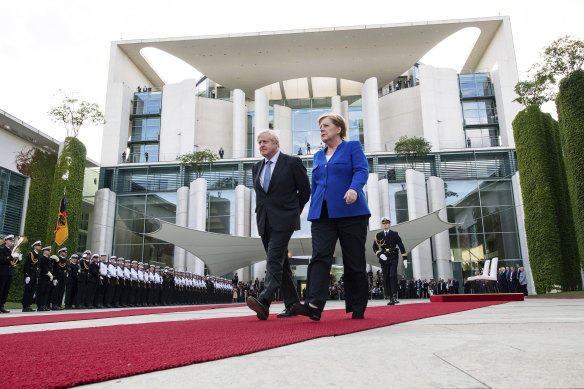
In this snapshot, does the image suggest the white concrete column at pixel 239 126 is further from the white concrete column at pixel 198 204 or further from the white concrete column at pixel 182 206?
the white concrete column at pixel 182 206

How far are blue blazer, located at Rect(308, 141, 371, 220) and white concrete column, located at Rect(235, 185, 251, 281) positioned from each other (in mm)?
22442

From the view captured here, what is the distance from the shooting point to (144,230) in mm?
27312

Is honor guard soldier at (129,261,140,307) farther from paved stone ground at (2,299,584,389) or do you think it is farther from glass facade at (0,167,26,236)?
paved stone ground at (2,299,584,389)

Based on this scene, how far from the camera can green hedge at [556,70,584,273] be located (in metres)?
11.3

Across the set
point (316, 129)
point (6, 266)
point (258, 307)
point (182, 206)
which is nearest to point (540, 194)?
point (258, 307)

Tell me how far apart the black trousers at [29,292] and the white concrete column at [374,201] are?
18.6 metres

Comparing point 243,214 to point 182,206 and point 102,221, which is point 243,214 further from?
point 102,221

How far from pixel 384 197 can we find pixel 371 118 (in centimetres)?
716

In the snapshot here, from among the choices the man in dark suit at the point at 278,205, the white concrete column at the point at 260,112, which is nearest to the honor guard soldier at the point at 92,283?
the man in dark suit at the point at 278,205

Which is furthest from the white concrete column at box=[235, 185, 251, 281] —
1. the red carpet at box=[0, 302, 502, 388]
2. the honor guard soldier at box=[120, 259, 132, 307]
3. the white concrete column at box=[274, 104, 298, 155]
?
the red carpet at box=[0, 302, 502, 388]

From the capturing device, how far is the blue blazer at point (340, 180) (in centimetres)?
338

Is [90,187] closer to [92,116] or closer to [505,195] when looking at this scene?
[92,116]

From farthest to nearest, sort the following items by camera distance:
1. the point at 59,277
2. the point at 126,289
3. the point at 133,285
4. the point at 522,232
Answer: the point at 522,232
the point at 133,285
the point at 126,289
the point at 59,277

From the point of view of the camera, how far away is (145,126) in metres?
32.6
